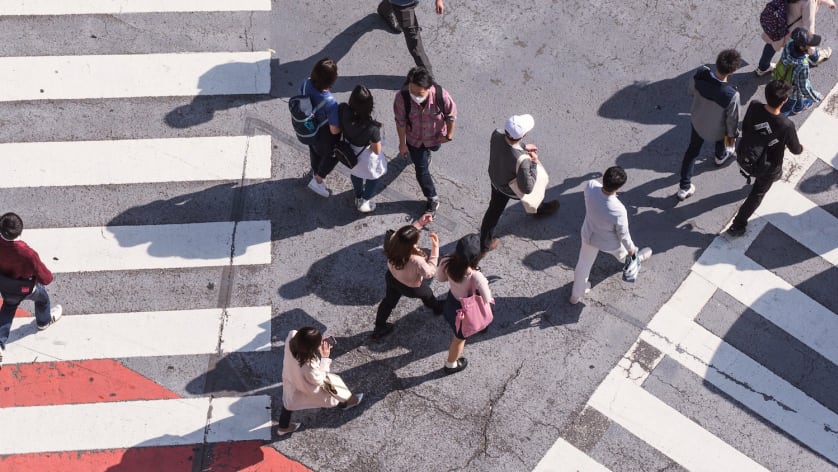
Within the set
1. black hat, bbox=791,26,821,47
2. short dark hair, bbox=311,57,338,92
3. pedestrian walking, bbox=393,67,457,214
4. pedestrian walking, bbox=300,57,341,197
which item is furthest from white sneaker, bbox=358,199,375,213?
black hat, bbox=791,26,821,47

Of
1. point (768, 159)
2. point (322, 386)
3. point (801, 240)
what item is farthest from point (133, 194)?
point (801, 240)

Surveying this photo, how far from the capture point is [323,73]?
8.29 metres

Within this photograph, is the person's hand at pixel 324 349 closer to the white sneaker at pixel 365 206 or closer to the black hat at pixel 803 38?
the white sneaker at pixel 365 206

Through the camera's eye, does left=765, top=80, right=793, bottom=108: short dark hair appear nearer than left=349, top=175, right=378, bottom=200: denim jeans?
Yes

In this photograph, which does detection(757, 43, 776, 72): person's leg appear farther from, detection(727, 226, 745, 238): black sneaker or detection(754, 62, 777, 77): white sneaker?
detection(727, 226, 745, 238): black sneaker

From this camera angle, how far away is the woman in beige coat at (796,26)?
9.67m

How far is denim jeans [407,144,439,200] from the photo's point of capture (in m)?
9.05

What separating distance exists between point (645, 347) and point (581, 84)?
11.2 feet

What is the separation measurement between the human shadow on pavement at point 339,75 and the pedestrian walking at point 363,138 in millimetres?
1617

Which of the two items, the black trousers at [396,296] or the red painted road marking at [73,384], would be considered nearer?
the black trousers at [396,296]

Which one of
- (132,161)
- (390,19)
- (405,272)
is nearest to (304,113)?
(405,272)

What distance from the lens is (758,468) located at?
8359 millimetres

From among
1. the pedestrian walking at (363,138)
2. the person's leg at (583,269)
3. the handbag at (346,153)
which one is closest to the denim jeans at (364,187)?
the pedestrian walking at (363,138)

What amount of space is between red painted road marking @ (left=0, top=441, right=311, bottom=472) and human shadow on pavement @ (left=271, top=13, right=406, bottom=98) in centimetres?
431
